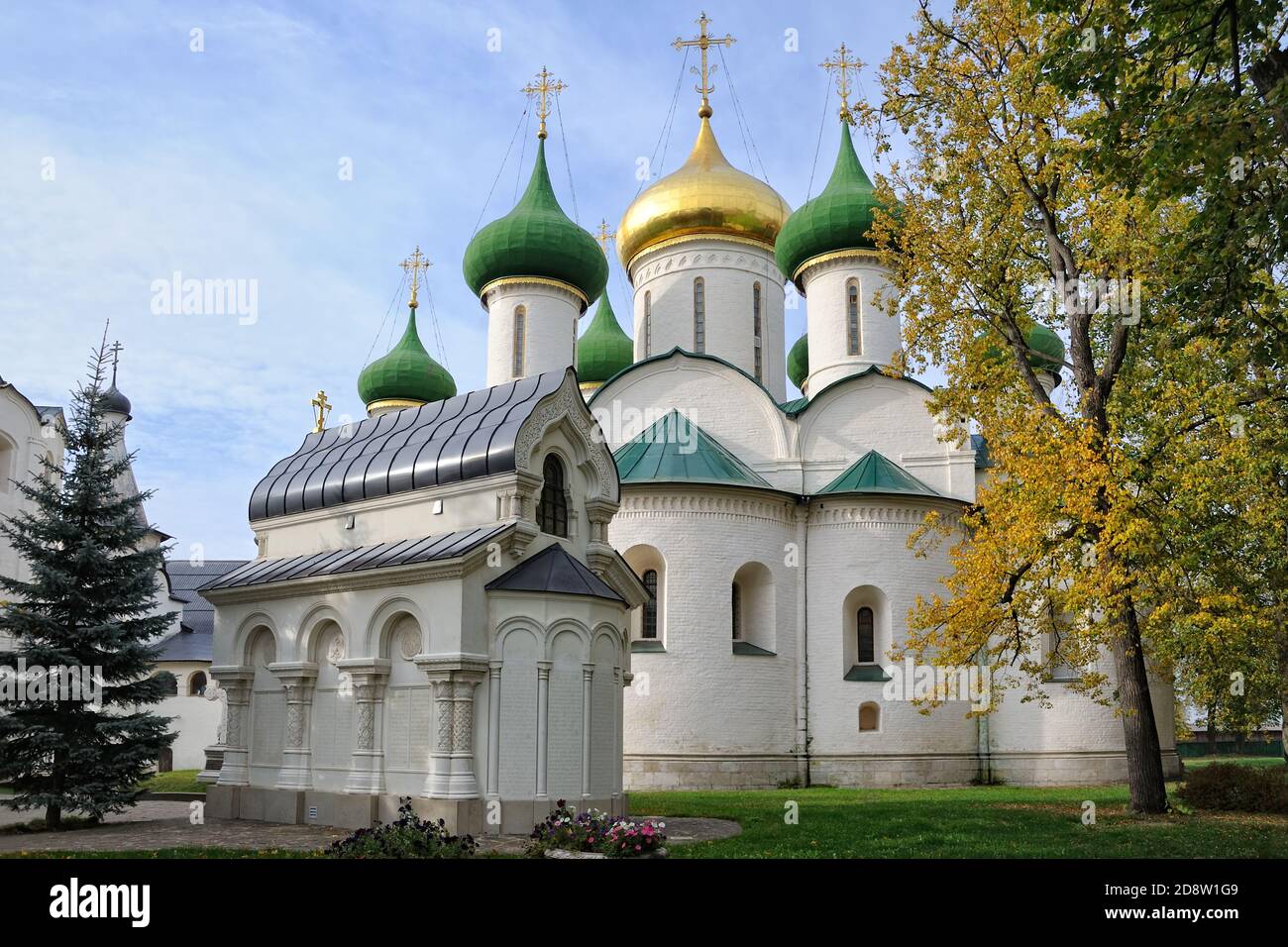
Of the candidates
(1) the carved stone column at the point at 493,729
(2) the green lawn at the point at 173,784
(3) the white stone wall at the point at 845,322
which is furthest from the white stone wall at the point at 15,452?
(3) the white stone wall at the point at 845,322

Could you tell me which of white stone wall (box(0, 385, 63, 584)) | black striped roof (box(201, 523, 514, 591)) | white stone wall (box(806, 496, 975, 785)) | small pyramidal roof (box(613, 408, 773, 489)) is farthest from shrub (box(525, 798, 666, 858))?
white stone wall (box(0, 385, 63, 584))

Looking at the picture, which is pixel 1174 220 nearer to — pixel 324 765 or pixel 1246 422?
pixel 1246 422

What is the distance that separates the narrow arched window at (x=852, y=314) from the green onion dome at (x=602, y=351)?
26.3 feet

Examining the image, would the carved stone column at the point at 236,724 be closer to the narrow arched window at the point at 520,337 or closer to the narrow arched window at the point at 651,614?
the narrow arched window at the point at 651,614

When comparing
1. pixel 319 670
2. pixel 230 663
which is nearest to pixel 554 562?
pixel 319 670

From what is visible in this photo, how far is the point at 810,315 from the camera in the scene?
86.4 ft

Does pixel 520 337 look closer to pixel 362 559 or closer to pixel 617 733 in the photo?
pixel 362 559

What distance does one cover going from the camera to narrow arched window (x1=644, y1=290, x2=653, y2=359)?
27250 millimetres

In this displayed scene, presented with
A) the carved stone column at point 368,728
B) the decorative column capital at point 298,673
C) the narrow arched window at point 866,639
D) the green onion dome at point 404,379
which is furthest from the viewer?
the green onion dome at point 404,379

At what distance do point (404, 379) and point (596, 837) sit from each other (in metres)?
23.0

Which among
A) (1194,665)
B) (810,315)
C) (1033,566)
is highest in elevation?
(810,315)

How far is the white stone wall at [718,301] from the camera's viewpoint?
2677 cm

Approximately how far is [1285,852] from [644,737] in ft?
40.0

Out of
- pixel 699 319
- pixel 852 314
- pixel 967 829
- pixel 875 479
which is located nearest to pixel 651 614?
pixel 875 479
